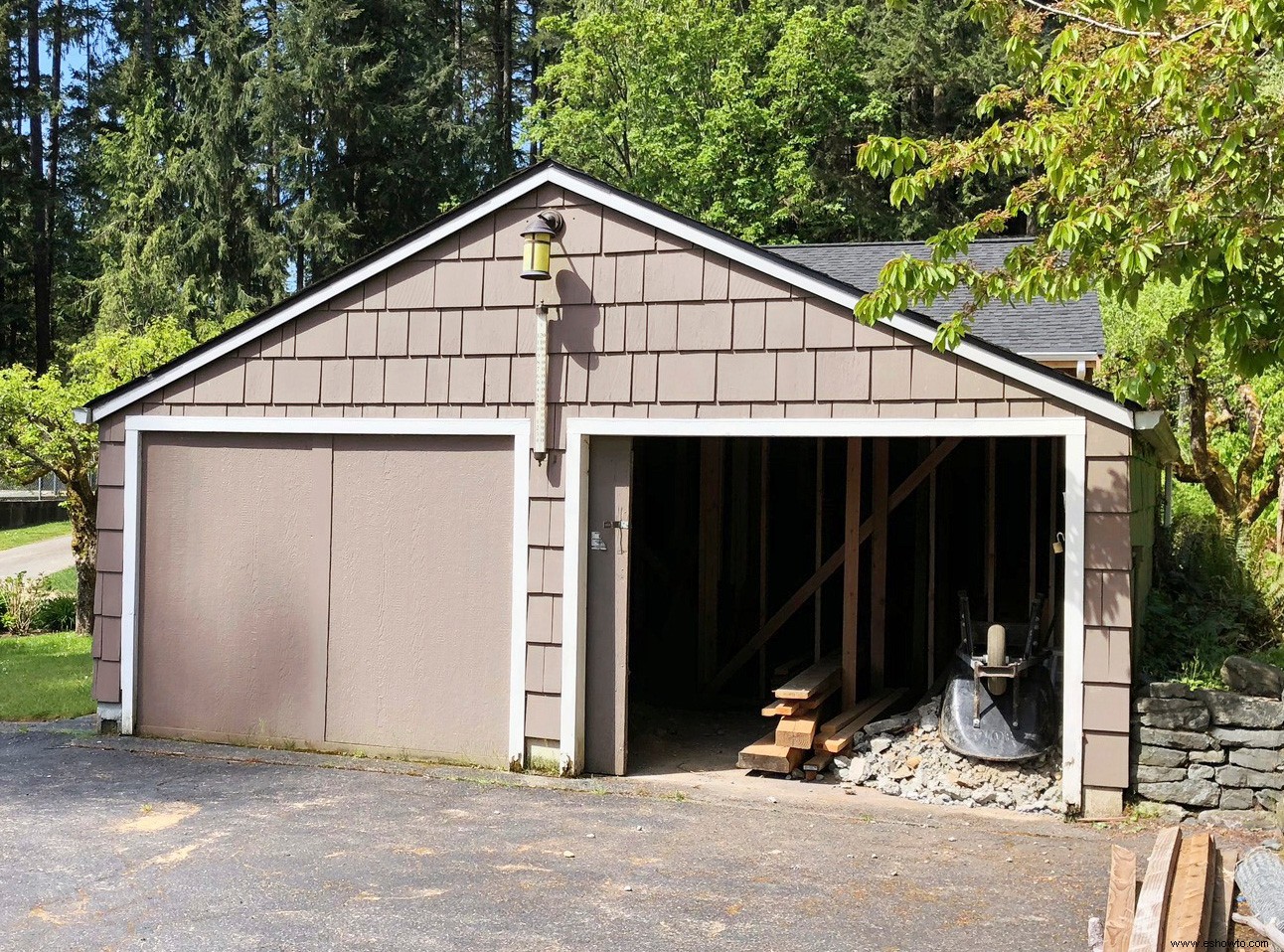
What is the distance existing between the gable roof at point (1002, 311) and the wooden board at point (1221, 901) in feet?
10.7

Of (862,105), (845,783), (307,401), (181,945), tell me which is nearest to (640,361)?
(307,401)

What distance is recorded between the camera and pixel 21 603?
1571 centimetres

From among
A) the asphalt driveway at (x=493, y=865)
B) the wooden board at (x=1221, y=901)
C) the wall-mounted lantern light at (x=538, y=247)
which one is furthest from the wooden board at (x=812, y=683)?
the wall-mounted lantern light at (x=538, y=247)

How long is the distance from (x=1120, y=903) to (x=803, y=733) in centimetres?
285

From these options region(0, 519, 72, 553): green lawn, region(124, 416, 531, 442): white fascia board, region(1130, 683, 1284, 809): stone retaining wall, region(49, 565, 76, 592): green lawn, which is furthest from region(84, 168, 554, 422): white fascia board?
region(0, 519, 72, 553): green lawn

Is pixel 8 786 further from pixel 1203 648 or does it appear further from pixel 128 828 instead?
pixel 1203 648

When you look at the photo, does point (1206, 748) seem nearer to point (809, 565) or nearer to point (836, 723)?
point (836, 723)

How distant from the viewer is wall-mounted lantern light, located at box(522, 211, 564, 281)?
6.91m

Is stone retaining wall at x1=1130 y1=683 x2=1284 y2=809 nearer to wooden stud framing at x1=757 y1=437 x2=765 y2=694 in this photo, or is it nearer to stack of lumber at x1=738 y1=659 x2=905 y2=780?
stack of lumber at x1=738 y1=659 x2=905 y2=780

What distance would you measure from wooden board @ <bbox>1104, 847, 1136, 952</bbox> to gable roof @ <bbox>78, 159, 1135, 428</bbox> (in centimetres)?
234

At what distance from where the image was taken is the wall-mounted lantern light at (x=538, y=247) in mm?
6914

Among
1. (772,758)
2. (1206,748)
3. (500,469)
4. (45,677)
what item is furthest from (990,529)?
(45,677)

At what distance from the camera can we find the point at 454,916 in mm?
4637

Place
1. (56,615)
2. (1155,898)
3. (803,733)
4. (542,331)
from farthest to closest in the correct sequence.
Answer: (56,615) → (803,733) → (542,331) → (1155,898)
